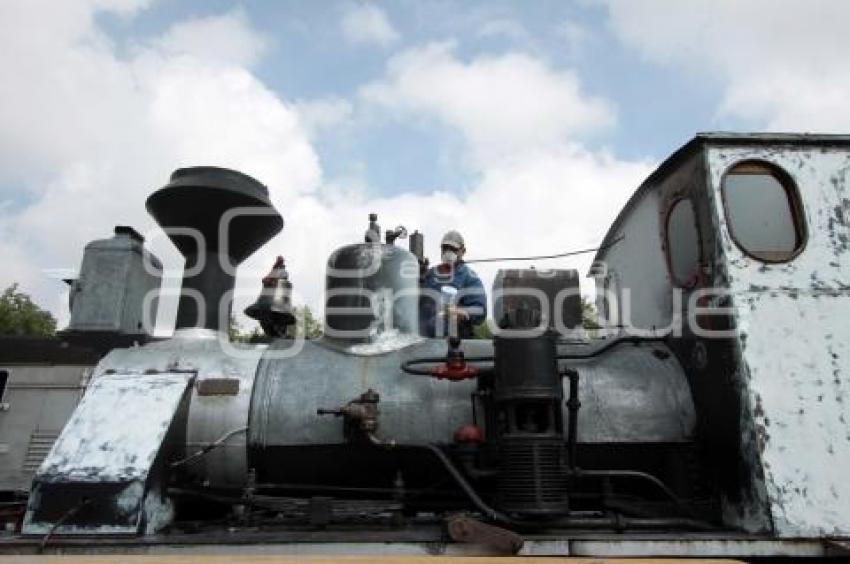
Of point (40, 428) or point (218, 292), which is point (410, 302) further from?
point (40, 428)

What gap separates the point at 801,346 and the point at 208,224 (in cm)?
315

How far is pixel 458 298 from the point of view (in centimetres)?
470

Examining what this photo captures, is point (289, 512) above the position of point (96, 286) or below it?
below

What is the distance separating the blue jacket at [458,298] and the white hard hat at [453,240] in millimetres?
275

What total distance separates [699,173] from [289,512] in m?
2.56

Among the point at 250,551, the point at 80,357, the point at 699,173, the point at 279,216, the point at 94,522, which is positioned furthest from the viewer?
the point at 80,357

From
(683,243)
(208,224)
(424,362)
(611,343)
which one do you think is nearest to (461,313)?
(424,362)

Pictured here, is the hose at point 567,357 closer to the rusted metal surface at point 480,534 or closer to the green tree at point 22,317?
the rusted metal surface at point 480,534

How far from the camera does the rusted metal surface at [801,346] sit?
2.85m

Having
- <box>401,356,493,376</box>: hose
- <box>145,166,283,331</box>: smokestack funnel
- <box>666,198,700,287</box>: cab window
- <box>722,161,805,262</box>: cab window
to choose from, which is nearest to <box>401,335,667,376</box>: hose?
<box>401,356,493,376</box>: hose

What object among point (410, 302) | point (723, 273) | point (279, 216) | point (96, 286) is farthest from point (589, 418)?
point (96, 286)

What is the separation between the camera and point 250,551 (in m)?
2.72

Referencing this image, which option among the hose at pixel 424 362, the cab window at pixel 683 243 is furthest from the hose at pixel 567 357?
the cab window at pixel 683 243

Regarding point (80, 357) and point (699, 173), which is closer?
point (699, 173)
